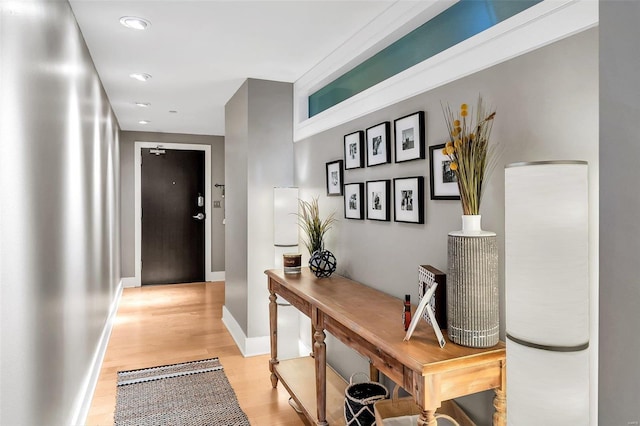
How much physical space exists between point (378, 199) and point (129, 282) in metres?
5.38

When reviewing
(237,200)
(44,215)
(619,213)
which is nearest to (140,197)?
(237,200)

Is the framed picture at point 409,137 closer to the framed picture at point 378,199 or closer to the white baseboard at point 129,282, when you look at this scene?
the framed picture at point 378,199

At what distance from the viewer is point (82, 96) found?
9.04ft

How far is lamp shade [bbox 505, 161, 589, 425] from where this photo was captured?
1118 mm

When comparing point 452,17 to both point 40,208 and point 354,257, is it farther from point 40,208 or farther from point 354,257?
point 40,208

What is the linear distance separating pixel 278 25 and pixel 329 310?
1.76 m

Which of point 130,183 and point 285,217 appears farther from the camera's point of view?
point 130,183

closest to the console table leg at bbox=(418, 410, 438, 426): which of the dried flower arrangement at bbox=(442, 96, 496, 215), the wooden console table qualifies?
the wooden console table

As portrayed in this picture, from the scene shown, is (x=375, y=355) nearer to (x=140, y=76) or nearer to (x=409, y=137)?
(x=409, y=137)

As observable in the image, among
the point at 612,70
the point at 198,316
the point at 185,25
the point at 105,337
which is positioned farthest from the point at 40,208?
the point at 198,316

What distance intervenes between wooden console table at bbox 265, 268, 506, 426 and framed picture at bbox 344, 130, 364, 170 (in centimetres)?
78

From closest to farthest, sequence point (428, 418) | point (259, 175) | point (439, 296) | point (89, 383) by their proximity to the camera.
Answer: point (428, 418) → point (439, 296) → point (89, 383) → point (259, 175)

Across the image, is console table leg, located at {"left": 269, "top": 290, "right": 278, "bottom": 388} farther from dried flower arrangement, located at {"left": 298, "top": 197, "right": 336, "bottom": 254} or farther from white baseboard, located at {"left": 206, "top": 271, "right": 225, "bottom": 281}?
white baseboard, located at {"left": 206, "top": 271, "right": 225, "bottom": 281}

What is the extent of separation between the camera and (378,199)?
2504 mm
